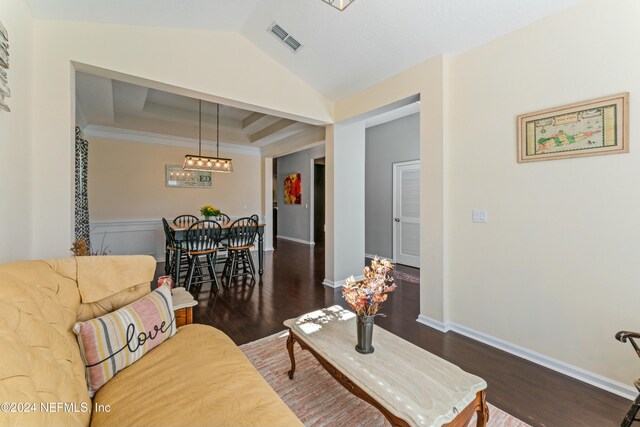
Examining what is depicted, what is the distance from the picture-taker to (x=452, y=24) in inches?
93.7

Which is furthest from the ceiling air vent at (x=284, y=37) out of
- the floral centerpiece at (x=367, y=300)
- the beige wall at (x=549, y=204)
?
the floral centerpiece at (x=367, y=300)

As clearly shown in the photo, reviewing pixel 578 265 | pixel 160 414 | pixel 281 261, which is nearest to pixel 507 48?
pixel 578 265

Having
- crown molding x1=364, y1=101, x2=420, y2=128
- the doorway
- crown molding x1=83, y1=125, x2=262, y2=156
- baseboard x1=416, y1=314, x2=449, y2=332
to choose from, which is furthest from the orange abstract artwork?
baseboard x1=416, y1=314, x2=449, y2=332

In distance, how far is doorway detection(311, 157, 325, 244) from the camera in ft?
26.9

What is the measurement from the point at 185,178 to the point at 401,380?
5834mm

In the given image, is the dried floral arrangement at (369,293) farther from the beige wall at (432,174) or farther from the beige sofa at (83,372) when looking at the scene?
the beige wall at (432,174)

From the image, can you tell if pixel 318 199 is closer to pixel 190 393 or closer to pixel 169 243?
pixel 169 243

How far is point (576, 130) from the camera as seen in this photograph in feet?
6.55

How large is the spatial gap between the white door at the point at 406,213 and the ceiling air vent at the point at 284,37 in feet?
10.1

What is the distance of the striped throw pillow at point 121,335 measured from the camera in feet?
4.21

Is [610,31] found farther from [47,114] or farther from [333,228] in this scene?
[47,114]

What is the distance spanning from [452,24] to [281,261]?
474 centimetres

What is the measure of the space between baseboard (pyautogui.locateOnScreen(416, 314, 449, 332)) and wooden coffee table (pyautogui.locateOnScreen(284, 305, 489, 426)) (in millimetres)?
1332

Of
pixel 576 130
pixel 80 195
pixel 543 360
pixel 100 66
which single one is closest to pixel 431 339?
pixel 543 360
